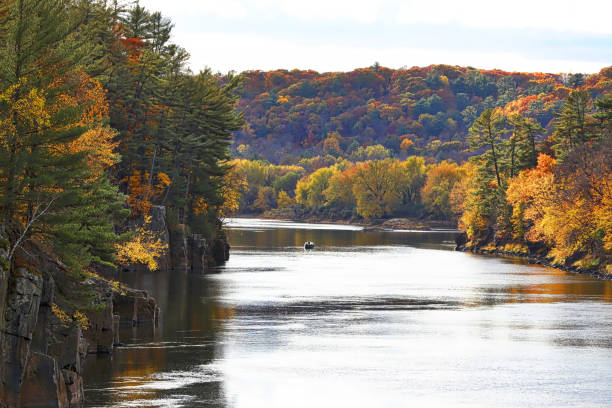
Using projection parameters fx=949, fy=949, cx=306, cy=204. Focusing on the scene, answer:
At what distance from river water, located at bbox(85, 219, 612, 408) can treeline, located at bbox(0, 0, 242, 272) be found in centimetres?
575

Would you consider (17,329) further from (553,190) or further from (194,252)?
(553,190)

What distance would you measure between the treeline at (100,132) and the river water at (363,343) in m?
5.75

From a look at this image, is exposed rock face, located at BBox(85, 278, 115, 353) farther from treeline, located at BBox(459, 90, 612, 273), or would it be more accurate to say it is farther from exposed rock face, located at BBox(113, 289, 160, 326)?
treeline, located at BBox(459, 90, 612, 273)

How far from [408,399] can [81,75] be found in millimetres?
31679

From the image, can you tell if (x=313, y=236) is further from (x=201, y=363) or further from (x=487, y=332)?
(x=201, y=363)

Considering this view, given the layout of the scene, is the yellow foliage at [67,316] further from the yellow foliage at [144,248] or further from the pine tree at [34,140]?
the yellow foliage at [144,248]

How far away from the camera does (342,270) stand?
102 metres

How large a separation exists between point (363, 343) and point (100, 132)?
2491 centimetres

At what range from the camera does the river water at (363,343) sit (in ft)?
128

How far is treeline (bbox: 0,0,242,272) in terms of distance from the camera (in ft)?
120

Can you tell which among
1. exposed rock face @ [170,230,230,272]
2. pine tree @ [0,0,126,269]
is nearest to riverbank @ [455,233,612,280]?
exposed rock face @ [170,230,230,272]

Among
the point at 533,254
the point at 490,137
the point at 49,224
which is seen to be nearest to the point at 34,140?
the point at 49,224

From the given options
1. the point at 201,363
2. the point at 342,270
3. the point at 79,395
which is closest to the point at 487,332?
the point at 201,363

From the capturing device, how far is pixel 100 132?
6481cm
